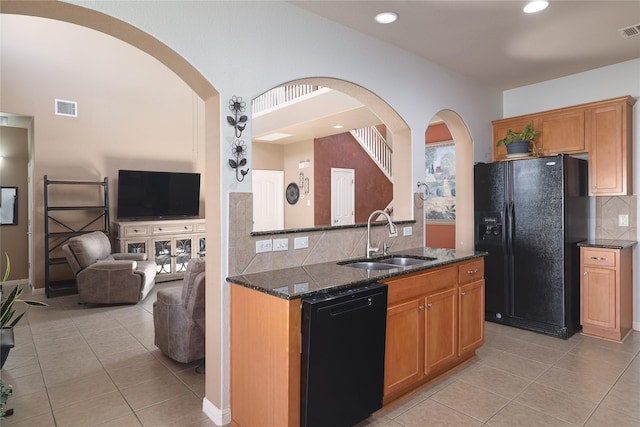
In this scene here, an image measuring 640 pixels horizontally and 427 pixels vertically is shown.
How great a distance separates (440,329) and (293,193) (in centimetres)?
696

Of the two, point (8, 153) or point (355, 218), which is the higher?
point (8, 153)

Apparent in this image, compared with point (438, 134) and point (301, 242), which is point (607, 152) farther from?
point (301, 242)

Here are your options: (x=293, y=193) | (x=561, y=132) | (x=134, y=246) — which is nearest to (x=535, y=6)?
(x=561, y=132)

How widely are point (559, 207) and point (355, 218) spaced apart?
572 centimetres

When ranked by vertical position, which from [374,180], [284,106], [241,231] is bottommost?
[241,231]

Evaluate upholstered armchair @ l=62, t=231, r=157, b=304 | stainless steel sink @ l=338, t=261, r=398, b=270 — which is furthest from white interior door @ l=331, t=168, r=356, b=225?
stainless steel sink @ l=338, t=261, r=398, b=270

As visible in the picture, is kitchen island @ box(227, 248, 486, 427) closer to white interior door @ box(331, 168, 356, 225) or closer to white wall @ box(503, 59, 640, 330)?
white wall @ box(503, 59, 640, 330)

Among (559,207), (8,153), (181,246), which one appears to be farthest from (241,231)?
(8,153)

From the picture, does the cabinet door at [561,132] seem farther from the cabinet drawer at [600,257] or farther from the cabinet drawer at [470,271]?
the cabinet drawer at [470,271]

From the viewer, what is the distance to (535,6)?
290cm

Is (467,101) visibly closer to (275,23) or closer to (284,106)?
(275,23)

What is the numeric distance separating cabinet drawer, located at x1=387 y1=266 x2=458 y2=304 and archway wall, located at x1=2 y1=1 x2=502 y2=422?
110 centimetres

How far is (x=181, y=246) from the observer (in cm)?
684

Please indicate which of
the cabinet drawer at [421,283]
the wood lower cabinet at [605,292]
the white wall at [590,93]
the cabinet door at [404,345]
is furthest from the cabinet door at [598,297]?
the cabinet door at [404,345]
